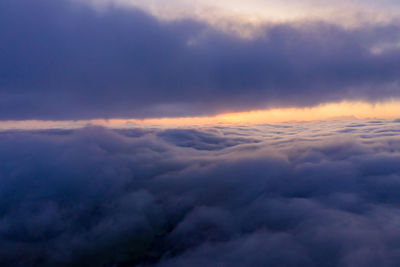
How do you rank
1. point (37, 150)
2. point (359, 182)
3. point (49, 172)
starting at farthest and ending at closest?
point (37, 150) < point (49, 172) < point (359, 182)

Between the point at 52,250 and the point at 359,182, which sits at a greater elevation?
the point at 359,182

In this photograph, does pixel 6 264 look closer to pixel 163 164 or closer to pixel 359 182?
pixel 163 164

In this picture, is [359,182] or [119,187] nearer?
[359,182]

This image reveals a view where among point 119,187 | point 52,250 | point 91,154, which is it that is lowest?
point 52,250

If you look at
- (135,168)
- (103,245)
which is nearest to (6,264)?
(103,245)

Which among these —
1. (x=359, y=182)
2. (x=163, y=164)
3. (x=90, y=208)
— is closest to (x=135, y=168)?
(x=163, y=164)

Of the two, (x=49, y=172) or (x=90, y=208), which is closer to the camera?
(x=90, y=208)

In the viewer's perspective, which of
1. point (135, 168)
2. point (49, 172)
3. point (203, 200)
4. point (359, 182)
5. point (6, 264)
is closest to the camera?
point (6, 264)

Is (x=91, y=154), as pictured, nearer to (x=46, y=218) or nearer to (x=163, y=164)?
(x=163, y=164)

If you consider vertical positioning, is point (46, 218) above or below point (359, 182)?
below
